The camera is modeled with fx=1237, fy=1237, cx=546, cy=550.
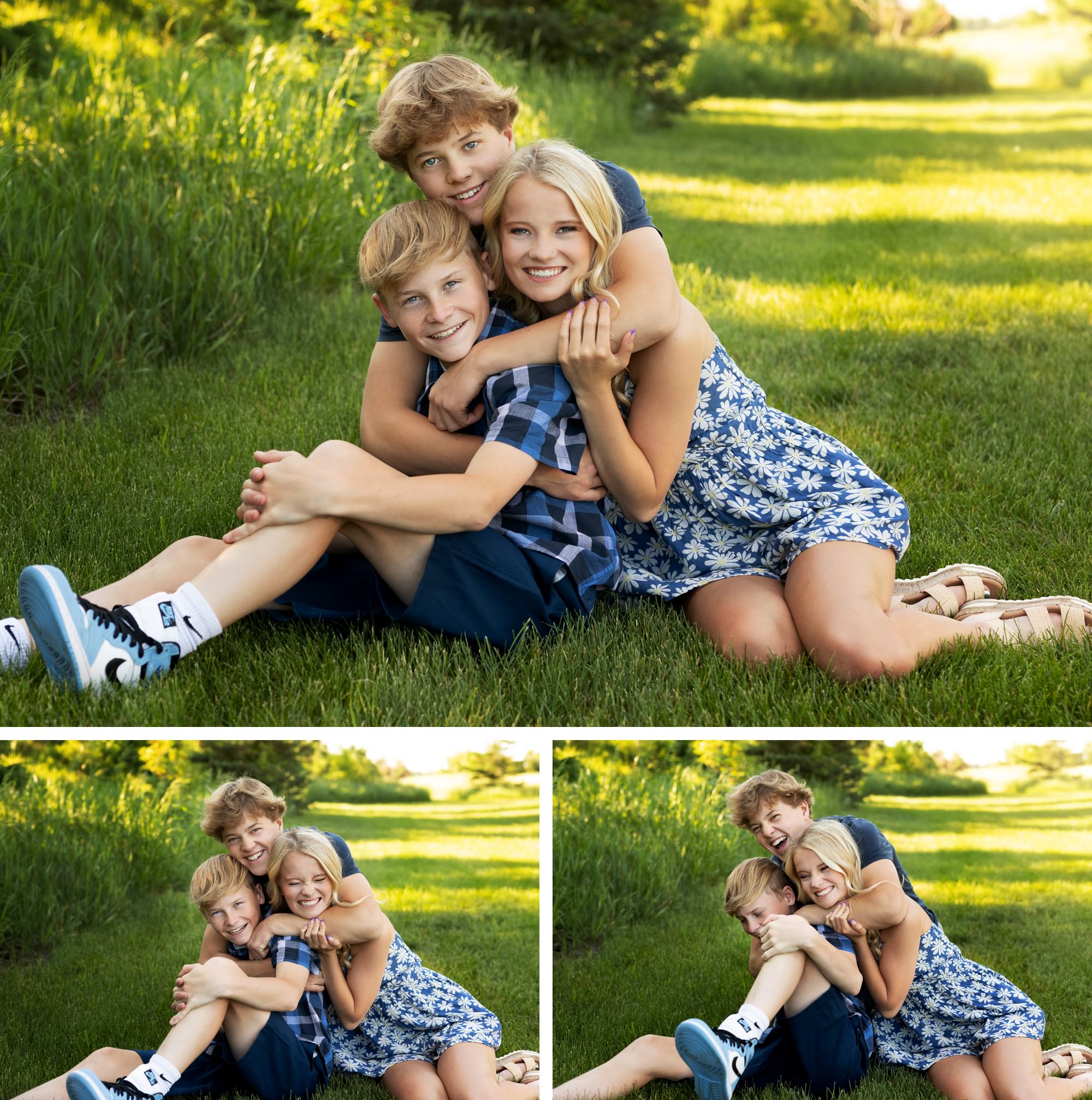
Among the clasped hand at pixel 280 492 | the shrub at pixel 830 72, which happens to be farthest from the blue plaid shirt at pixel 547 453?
the shrub at pixel 830 72

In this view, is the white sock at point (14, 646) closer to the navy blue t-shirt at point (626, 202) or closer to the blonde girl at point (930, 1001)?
the navy blue t-shirt at point (626, 202)

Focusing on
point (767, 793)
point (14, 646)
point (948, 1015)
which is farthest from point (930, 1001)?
point (14, 646)

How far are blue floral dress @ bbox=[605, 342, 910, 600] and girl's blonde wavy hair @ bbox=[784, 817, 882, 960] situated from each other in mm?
753

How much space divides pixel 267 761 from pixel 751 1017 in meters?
0.94

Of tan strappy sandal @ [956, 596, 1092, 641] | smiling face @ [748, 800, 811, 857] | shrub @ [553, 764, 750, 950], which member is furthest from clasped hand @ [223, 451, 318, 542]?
tan strappy sandal @ [956, 596, 1092, 641]

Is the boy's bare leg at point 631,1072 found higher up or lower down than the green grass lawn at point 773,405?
lower down

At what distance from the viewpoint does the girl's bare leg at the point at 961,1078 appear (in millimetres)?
2209

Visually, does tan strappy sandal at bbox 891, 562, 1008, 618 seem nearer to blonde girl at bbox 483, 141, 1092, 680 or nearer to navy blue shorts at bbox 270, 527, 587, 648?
blonde girl at bbox 483, 141, 1092, 680

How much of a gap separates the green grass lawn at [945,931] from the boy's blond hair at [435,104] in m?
1.68

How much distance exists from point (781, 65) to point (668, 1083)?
65.8 feet

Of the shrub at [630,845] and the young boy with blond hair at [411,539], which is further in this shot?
the young boy with blond hair at [411,539]

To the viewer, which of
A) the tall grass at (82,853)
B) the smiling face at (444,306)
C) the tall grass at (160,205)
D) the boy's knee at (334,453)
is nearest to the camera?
the tall grass at (82,853)

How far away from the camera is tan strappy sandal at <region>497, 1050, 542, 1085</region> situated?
208cm

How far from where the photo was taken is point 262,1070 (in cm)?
213
